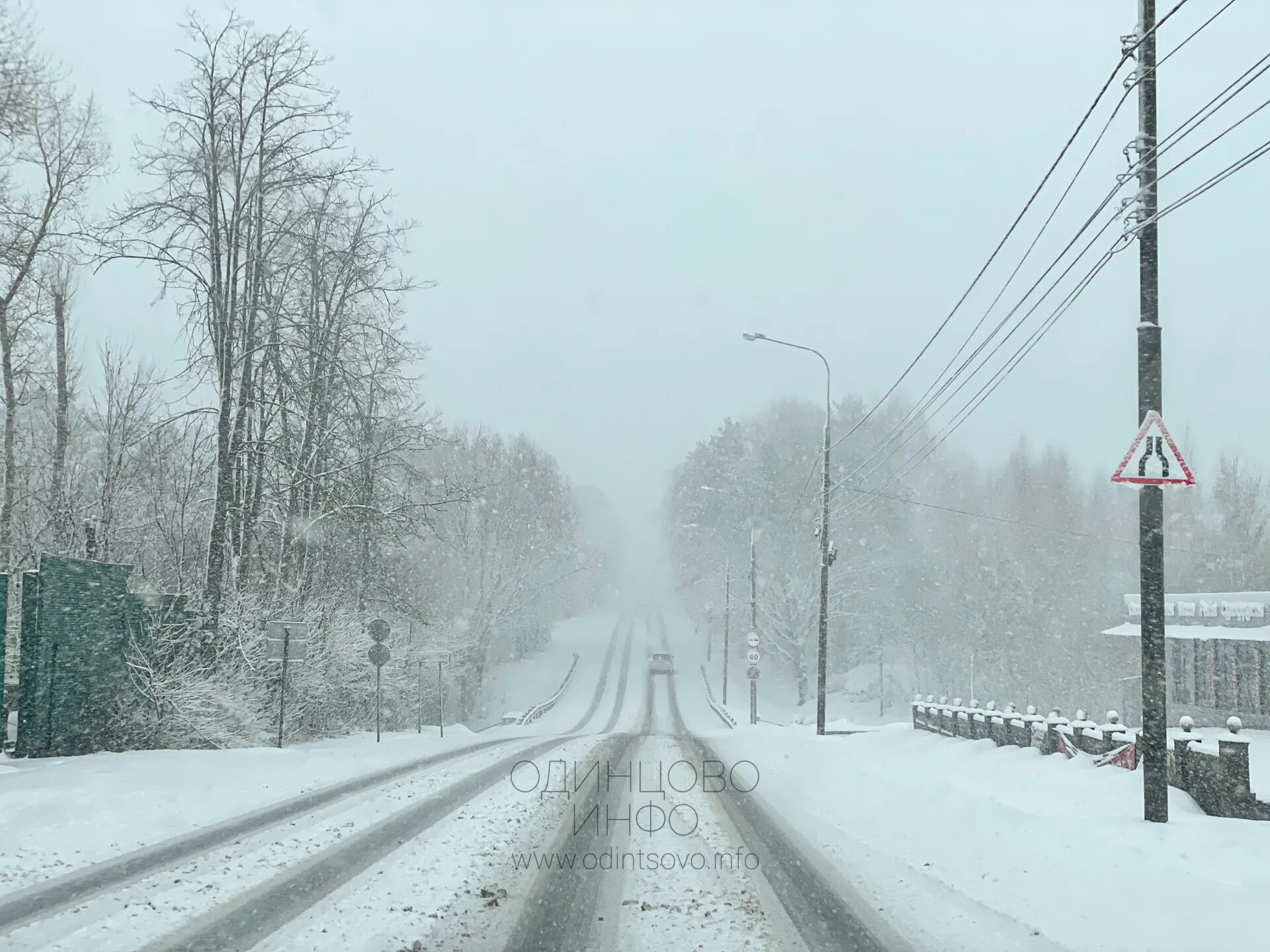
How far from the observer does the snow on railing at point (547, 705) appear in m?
44.9

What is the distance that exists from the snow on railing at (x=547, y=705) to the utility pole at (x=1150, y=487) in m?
36.2

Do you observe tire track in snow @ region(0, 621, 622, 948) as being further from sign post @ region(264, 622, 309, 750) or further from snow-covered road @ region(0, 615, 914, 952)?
sign post @ region(264, 622, 309, 750)

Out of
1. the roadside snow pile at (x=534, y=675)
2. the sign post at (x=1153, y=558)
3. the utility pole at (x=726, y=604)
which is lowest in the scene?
the roadside snow pile at (x=534, y=675)

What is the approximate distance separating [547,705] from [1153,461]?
43428mm

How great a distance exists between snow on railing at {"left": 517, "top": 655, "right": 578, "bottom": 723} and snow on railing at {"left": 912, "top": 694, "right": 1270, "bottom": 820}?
2627cm

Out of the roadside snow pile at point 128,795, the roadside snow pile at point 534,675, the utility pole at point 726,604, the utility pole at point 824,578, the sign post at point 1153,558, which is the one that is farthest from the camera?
the roadside snow pile at point 534,675

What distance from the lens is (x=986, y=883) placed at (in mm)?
7926

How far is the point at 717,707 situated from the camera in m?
49.2

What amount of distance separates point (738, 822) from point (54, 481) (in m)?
21.5

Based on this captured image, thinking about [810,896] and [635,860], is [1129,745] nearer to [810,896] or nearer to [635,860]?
[810,896]

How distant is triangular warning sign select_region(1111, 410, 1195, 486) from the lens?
987cm

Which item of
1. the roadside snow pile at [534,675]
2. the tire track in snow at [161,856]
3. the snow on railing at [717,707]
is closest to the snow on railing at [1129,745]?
the tire track in snow at [161,856]

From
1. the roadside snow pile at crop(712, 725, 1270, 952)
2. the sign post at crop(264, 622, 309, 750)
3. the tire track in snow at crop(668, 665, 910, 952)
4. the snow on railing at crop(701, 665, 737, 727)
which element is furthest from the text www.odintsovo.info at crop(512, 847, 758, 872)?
the snow on railing at crop(701, 665, 737, 727)

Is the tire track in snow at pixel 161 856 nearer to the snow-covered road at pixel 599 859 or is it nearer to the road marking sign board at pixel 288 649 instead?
the snow-covered road at pixel 599 859
